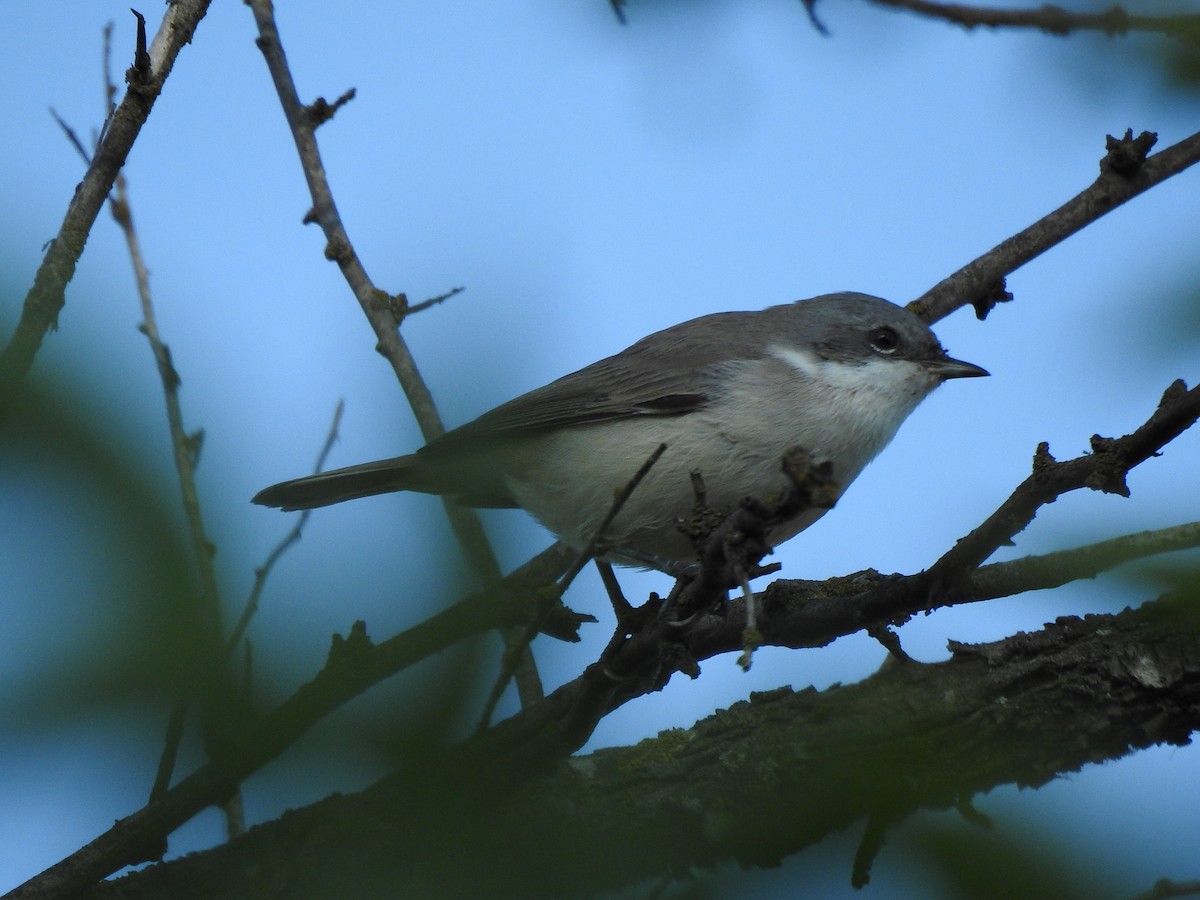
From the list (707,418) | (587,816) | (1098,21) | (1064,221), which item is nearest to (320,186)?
(707,418)

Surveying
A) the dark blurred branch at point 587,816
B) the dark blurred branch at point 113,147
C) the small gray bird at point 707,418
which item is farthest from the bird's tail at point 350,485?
the dark blurred branch at point 113,147

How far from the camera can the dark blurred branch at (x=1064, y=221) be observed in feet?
14.8

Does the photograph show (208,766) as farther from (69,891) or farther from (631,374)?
(631,374)

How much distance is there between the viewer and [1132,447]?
217cm

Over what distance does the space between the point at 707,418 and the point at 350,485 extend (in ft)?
5.16

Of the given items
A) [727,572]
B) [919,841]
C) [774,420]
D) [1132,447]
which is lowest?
[919,841]

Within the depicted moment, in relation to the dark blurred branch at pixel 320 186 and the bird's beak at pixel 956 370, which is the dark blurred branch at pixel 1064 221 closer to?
the bird's beak at pixel 956 370

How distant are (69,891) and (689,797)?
1656 mm

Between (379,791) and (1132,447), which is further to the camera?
(1132,447)

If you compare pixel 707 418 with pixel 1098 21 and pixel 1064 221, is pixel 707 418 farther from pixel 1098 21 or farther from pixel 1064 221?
pixel 1098 21

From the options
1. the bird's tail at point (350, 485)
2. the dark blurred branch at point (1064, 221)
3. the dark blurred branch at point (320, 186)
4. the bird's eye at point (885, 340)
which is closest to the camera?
the bird's tail at point (350, 485)

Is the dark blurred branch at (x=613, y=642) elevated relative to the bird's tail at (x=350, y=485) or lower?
lower

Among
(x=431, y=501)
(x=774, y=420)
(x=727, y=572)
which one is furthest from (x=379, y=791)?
(x=774, y=420)

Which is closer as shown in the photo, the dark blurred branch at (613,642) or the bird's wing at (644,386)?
the dark blurred branch at (613,642)
